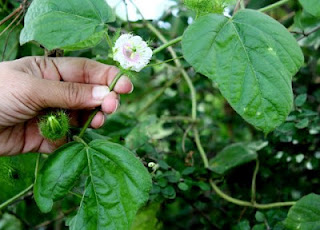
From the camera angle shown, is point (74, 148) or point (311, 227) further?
point (311, 227)

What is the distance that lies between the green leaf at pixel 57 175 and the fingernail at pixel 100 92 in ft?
0.60

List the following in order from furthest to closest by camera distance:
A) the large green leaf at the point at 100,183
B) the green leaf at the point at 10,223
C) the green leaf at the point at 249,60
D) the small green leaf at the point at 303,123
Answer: the green leaf at the point at 10,223 → the small green leaf at the point at 303,123 → the large green leaf at the point at 100,183 → the green leaf at the point at 249,60

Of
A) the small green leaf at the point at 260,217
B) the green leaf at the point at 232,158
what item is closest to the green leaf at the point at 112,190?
the small green leaf at the point at 260,217

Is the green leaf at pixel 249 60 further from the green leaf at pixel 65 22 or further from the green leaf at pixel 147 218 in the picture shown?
the green leaf at pixel 147 218

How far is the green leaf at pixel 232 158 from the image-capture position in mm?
1874

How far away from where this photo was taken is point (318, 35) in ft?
6.59

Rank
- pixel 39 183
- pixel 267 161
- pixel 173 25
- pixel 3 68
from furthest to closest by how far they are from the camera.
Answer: pixel 173 25 → pixel 267 161 → pixel 3 68 → pixel 39 183

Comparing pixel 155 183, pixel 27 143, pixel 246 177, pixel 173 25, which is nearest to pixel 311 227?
pixel 155 183

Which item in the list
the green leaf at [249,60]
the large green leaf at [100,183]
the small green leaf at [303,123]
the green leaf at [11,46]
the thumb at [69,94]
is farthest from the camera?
the green leaf at [11,46]

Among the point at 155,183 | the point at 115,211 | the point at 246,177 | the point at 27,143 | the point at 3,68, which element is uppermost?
the point at 3,68

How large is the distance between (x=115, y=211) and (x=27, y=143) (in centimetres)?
49

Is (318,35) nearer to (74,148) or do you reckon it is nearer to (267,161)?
(267,161)

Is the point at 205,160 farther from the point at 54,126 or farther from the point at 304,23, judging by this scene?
the point at 54,126

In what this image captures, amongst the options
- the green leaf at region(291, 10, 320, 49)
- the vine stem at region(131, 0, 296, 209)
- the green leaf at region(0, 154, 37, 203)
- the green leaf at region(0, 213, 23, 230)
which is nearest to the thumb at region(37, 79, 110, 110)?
the green leaf at region(0, 154, 37, 203)
